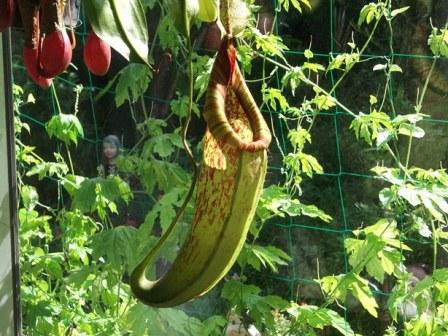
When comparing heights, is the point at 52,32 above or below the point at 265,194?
above

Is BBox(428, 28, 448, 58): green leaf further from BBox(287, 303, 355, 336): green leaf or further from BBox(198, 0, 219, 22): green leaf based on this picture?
BBox(198, 0, 219, 22): green leaf

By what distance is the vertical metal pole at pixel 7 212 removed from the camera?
98 centimetres

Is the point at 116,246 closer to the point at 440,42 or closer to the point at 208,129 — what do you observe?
the point at 440,42

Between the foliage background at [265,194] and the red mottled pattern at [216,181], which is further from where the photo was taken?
the foliage background at [265,194]

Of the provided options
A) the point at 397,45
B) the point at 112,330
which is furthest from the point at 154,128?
the point at 397,45

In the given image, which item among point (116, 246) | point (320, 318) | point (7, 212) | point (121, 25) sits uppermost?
point (121, 25)

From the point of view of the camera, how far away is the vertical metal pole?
978 mm

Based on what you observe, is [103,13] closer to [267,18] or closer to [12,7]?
[12,7]

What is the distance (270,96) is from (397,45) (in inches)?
11.5

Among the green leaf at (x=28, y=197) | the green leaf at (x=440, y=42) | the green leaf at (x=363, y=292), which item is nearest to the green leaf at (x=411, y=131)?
the green leaf at (x=440, y=42)

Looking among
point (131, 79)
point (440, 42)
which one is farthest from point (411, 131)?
point (131, 79)

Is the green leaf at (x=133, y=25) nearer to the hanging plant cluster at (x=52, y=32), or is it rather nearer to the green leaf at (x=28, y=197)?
the hanging plant cluster at (x=52, y=32)

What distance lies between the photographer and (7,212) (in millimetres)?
1034

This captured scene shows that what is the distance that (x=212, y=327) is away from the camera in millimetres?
1363
